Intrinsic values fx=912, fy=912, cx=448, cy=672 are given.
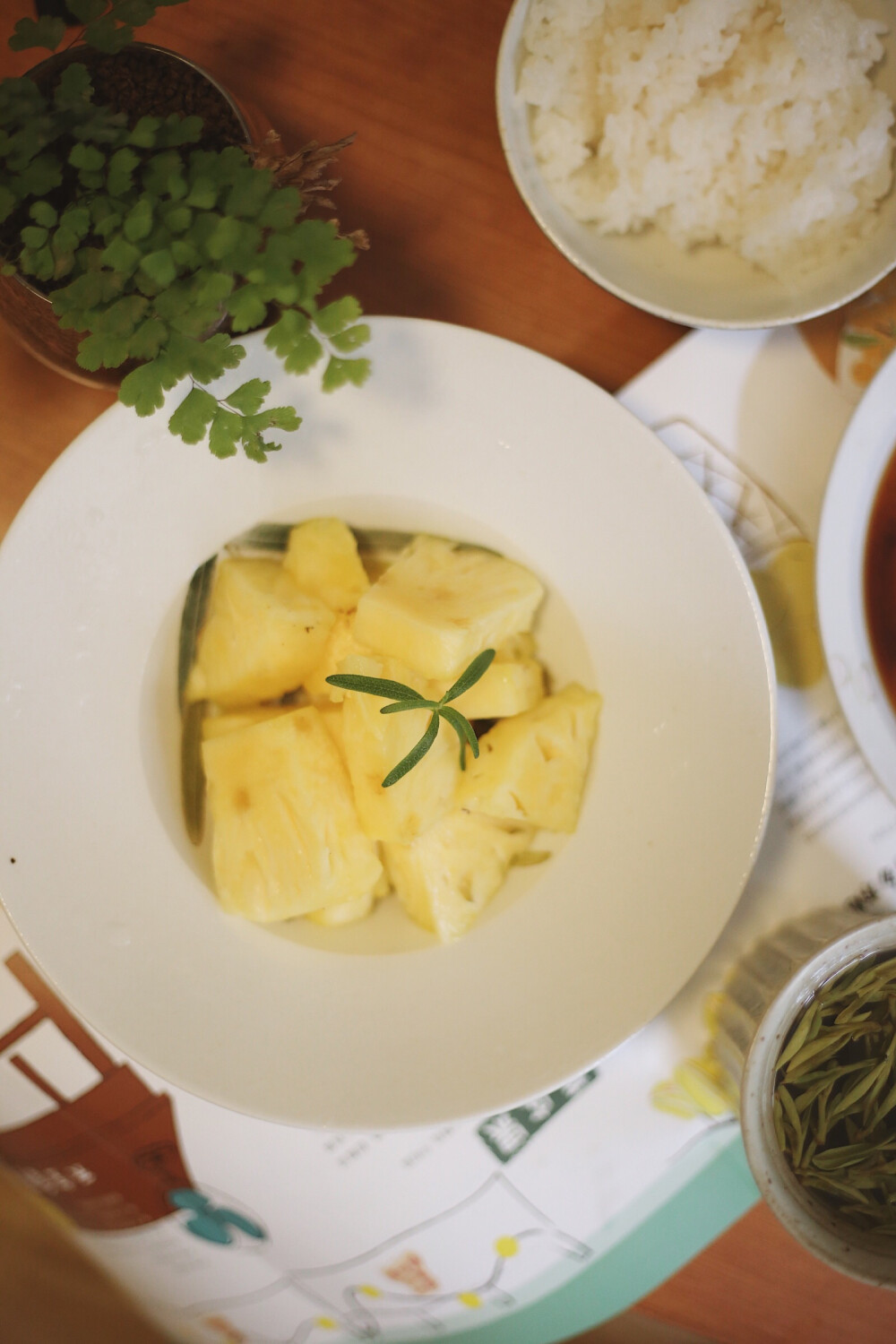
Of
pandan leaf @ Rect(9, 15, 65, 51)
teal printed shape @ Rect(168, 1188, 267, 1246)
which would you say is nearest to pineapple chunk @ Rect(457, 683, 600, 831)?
teal printed shape @ Rect(168, 1188, 267, 1246)

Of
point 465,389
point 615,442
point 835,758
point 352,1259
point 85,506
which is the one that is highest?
point 85,506

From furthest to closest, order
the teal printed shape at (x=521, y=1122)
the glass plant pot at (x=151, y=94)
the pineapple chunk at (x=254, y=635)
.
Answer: the teal printed shape at (x=521, y=1122)
the pineapple chunk at (x=254, y=635)
the glass plant pot at (x=151, y=94)

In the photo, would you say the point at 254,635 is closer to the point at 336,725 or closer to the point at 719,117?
the point at 336,725

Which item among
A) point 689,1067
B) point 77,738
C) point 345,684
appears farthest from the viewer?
point 689,1067

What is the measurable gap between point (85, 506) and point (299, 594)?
0.26 meters

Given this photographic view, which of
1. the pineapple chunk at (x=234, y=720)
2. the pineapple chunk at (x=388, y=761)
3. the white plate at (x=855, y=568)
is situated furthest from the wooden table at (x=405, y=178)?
the pineapple chunk at (x=388, y=761)

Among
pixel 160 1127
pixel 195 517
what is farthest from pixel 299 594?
pixel 160 1127

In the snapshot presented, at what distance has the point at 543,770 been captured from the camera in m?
1.06

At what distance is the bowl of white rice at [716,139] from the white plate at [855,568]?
136mm

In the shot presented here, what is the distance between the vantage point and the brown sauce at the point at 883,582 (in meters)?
1.10

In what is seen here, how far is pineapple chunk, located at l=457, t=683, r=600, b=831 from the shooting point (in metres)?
1.06

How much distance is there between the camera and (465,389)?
3.40 ft

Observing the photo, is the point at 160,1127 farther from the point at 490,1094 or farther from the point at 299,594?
the point at 299,594

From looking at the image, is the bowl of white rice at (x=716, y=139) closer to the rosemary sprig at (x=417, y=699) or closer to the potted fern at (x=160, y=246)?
the potted fern at (x=160, y=246)
